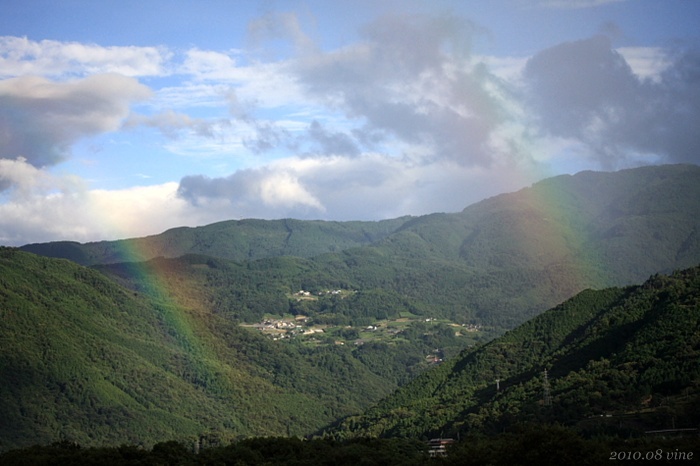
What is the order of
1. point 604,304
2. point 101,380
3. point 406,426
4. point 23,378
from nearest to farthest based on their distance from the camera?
point 406,426 → point 604,304 → point 23,378 → point 101,380

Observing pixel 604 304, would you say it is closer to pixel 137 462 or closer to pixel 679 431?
pixel 679 431

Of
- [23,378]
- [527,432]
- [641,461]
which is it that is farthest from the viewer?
[23,378]

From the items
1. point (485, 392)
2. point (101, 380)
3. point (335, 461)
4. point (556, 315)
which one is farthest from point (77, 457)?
point (101, 380)

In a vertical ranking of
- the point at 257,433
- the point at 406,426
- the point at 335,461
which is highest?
the point at 335,461

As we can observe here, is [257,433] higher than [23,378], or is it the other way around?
[23,378]

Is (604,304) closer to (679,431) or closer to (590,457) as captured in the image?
(679,431)

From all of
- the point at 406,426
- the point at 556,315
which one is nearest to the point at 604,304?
the point at 556,315

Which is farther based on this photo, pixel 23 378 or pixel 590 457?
pixel 23 378
